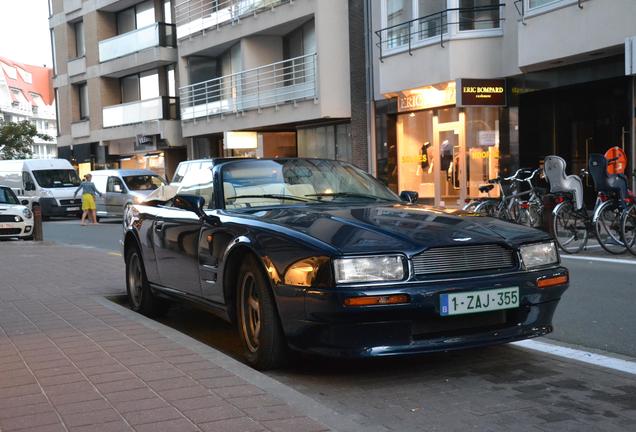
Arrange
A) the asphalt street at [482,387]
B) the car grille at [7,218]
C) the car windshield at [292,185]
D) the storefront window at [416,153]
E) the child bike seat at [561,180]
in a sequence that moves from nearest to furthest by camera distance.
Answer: the asphalt street at [482,387]
the car windshield at [292,185]
the child bike seat at [561,180]
the car grille at [7,218]
the storefront window at [416,153]

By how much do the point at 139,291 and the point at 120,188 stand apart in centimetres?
1829

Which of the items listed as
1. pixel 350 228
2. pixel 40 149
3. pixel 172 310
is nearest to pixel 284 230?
pixel 350 228

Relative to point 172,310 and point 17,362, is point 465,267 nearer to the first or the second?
point 17,362

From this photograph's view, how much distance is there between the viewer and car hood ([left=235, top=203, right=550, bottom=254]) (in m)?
4.35

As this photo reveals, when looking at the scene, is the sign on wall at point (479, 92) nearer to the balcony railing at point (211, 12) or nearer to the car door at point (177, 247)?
the balcony railing at point (211, 12)

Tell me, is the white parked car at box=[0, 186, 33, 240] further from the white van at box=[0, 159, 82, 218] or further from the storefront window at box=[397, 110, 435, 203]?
the storefront window at box=[397, 110, 435, 203]

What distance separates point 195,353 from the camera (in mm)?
4840

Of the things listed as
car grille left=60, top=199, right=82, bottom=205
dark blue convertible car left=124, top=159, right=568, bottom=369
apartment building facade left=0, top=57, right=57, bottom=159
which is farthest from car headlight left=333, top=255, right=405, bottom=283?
apartment building facade left=0, top=57, right=57, bottom=159

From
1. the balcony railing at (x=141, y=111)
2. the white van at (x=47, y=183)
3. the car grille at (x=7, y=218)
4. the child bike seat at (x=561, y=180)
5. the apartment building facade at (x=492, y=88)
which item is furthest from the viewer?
the balcony railing at (x=141, y=111)

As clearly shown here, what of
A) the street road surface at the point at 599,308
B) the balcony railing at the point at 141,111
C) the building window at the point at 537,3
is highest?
the building window at the point at 537,3

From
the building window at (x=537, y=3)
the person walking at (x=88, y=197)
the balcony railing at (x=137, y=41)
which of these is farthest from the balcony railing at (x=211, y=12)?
the building window at (x=537, y=3)

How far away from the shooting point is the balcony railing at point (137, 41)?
33.3m

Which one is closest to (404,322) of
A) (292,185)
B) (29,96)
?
(292,185)

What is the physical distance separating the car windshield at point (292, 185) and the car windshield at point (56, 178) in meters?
24.8
